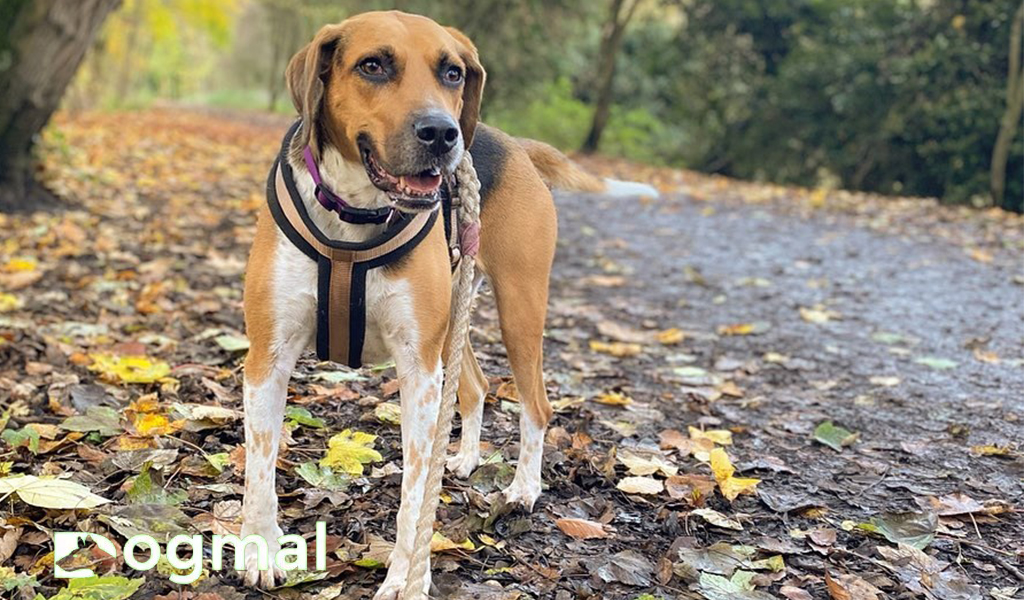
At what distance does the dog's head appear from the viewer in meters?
2.73

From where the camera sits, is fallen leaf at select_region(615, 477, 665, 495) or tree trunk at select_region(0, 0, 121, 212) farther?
tree trunk at select_region(0, 0, 121, 212)

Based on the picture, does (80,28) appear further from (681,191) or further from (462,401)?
(681,191)

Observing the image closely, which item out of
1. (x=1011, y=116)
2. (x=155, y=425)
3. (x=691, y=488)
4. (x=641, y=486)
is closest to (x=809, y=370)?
(x=691, y=488)

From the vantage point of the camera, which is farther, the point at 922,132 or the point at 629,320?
the point at 922,132

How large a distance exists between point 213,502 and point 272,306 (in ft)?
3.58

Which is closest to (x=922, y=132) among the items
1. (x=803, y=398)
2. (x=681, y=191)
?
(x=681, y=191)

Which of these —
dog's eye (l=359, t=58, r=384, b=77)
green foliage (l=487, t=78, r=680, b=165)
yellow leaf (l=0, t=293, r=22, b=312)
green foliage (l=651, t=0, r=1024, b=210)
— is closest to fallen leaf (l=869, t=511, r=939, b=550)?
dog's eye (l=359, t=58, r=384, b=77)

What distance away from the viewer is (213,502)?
358 cm

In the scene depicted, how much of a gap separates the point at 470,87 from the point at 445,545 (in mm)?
1608

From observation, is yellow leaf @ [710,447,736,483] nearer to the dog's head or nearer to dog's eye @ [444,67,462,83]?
the dog's head

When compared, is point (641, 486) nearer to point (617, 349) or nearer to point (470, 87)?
point (470, 87)

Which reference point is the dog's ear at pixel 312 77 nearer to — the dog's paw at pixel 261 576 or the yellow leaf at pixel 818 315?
the dog's paw at pixel 261 576

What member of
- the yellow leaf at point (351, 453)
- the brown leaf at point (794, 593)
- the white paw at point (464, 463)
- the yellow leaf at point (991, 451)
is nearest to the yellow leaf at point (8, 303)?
the yellow leaf at point (351, 453)

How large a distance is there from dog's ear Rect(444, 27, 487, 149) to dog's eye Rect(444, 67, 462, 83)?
101mm
